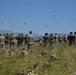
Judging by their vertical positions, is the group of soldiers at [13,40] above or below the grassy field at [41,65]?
above

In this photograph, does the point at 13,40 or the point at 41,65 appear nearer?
the point at 41,65

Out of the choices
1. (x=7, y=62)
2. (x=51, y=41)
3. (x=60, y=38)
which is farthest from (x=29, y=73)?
(x=60, y=38)

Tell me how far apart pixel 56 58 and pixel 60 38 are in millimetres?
20414

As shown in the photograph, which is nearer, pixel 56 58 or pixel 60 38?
pixel 56 58

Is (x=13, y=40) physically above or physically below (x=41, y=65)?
above

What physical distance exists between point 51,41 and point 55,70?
61.1ft

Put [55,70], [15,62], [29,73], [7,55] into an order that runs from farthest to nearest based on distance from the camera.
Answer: [7,55], [15,62], [55,70], [29,73]

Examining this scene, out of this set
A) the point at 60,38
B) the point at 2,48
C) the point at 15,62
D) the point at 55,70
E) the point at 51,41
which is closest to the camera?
the point at 55,70

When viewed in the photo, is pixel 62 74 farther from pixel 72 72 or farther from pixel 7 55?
pixel 7 55

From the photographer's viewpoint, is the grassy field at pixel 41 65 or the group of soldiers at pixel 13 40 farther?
the group of soldiers at pixel 13 40

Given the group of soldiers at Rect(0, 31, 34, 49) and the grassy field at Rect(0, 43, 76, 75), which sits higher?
the group of soldiers at Rect(0, 31, 34, 49)

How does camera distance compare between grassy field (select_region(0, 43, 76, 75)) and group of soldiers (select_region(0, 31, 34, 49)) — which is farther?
group of soldiers (select_region(0, 31, 34, 49))

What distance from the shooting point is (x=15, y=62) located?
26.3 meters

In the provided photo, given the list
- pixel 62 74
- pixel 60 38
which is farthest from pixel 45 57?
pixel 60 38
